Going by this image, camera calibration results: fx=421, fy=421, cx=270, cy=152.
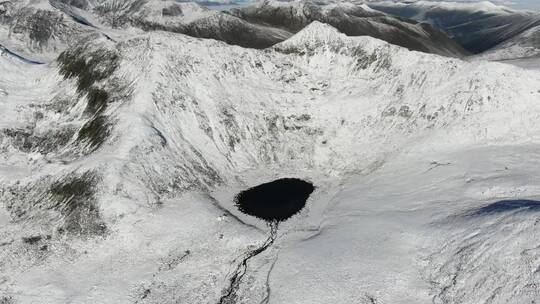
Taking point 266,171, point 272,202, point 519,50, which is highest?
point 519,50

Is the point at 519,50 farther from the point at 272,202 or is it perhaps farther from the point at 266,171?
the point at 272,202

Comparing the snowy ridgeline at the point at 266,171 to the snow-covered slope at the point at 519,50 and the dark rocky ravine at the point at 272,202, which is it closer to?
the dark rocky ravine at the point at 272,202

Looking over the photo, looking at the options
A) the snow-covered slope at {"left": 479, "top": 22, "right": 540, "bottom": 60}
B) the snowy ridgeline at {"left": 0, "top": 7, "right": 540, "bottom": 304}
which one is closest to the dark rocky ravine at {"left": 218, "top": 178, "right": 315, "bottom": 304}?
the snowy ridgeline at {"left": 0, "top": 7, "right": 540, "bottom": 304}

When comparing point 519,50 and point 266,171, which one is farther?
point 519,50

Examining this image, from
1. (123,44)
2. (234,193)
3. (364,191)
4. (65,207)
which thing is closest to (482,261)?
(364,191)

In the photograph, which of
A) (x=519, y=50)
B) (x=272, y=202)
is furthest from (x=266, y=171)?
(x=519, y=50)

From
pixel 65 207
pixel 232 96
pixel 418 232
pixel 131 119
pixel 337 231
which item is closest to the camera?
pixel 418 232

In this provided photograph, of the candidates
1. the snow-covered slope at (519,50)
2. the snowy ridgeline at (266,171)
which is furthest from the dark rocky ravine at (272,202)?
the snow-covered slope at (519,50)

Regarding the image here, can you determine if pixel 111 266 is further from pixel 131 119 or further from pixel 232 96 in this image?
pixel 232 96

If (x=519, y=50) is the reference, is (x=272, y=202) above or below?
below
